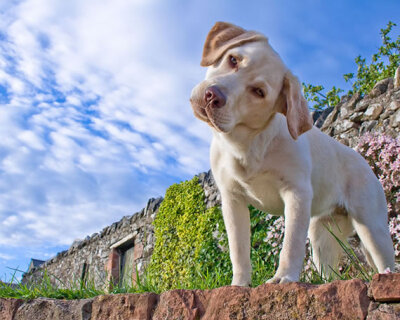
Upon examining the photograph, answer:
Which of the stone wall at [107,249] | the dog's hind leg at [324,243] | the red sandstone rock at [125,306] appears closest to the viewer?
the red sandstone rock at [125,306]

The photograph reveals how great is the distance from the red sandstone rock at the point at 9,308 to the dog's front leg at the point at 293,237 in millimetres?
2231

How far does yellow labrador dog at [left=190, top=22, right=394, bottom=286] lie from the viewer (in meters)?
2.21

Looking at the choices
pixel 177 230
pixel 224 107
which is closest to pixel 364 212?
pixel 224 107

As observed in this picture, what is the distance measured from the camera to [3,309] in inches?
142

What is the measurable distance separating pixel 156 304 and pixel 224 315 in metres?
0.54

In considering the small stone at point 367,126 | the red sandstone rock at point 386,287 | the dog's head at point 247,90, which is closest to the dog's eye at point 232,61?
the dog's head at point 247,90

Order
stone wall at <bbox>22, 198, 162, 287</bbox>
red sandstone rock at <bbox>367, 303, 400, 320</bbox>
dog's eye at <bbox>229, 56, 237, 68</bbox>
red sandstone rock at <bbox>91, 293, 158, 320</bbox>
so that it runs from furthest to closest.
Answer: stone wall at <bbox>22, 198, 162, 287</bbox> → red sandstone rock at <bbox>91, 293, 158, 320</bbox> → dog's eye at <bbox>229, 56, 237, 68</bbox> → red sandstone rock at <bbox>367, 303, 400, 320</bbox>

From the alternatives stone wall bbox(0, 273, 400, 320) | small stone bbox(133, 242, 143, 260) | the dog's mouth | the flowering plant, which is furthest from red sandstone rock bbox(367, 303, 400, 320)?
small stone bbox(133, 242, 143, 260)

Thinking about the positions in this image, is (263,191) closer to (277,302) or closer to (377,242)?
(277,302)

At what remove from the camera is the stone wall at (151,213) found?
220 inches

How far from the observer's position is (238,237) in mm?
2623

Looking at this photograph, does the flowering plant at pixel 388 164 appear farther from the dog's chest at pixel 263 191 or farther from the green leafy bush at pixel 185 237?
the dog's chest at pixel 263 191

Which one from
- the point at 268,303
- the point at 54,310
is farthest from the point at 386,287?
the point at 54,310

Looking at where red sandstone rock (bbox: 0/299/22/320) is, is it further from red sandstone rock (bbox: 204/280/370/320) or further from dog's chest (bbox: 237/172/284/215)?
dog's chest (bbox: 237/172/284/215)
